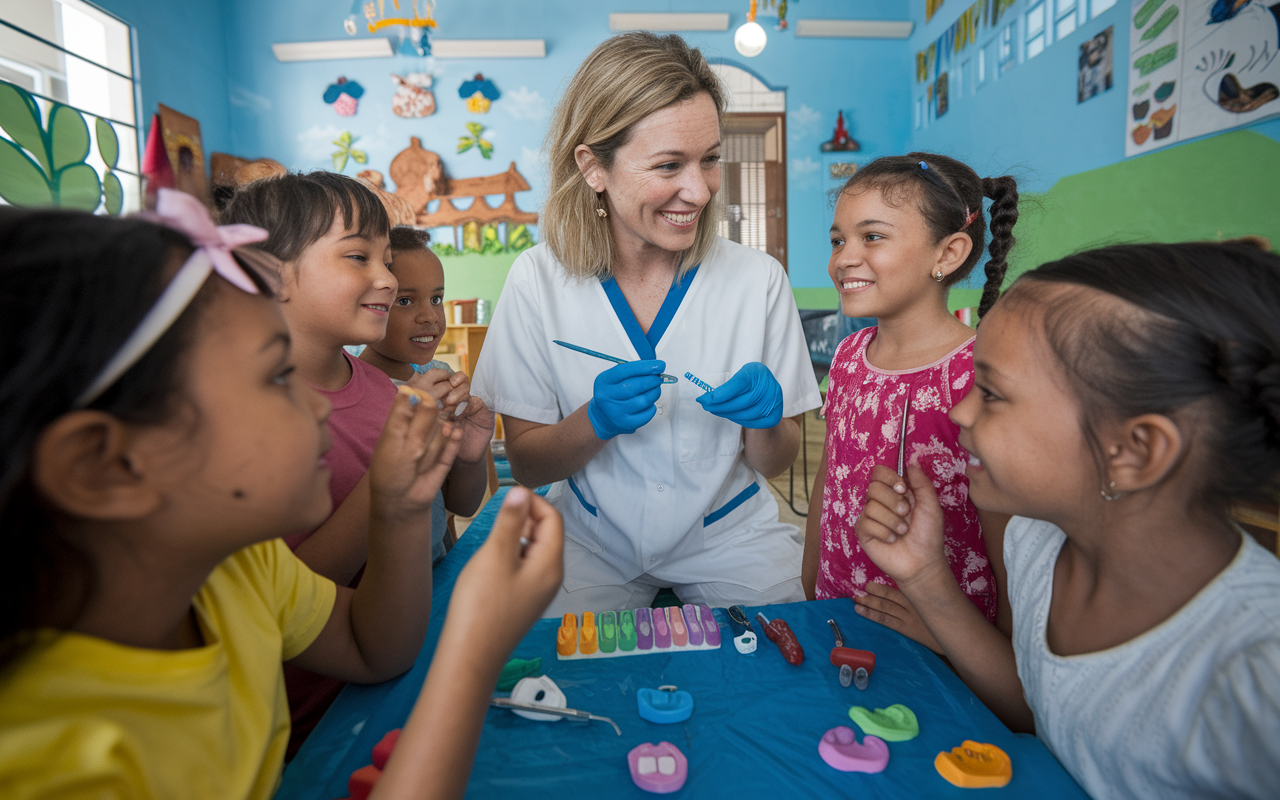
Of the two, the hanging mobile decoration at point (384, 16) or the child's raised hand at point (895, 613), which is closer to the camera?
the child's raised hand at point (895, 613)

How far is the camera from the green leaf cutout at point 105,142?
7.09 feet

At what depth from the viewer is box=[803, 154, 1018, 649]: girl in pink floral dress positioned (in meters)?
1.19

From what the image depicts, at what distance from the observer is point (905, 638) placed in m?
0.89

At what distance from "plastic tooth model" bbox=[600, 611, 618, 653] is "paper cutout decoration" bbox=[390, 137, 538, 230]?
4989 millimetres

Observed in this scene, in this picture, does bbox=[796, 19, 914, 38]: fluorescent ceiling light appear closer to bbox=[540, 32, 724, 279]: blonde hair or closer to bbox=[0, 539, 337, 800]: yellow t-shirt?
bbox=[540, 32, 724, 279]: blonde hair

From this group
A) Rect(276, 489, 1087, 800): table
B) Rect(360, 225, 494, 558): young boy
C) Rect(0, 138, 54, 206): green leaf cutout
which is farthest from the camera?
Rect(0, 138, 54, 206): green leaf cutout

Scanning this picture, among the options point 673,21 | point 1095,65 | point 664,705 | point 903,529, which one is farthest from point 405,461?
point 673,21

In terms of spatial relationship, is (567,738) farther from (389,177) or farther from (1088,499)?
(389,177)

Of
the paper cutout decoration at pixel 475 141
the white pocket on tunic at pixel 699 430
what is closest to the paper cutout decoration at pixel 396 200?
the paper cutout decoration at pixel 475 141

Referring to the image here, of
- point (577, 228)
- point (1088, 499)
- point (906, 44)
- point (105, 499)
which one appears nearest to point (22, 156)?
point (577, 228)

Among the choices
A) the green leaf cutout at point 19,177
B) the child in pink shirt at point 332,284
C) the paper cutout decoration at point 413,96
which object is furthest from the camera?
the paper cutout decoration at point 413,96

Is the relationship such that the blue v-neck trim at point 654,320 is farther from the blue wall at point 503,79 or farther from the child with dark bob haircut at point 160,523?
the blue wall at point 503,79

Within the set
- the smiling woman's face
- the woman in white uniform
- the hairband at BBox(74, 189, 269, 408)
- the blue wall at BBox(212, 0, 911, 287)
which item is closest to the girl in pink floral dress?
the woman in white uniform

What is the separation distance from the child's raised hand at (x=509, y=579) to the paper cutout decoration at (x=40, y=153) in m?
1.51
